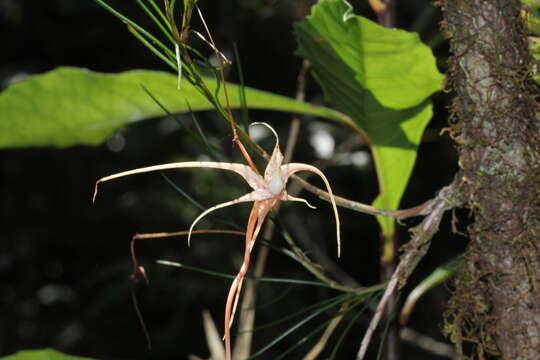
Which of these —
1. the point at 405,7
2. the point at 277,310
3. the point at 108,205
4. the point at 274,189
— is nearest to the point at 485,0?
the point at 274,189

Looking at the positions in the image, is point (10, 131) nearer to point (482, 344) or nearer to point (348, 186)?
point (482, 344)

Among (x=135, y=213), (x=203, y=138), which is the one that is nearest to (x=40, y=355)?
(x=203, y=138)

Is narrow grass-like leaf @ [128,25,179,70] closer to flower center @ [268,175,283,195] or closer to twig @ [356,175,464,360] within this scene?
flower center @ [268,175,283,195]

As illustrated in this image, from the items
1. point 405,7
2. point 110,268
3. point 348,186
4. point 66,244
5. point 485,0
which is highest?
point 485,0

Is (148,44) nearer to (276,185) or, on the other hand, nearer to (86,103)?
(276,185)

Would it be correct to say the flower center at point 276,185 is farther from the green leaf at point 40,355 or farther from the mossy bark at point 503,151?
the green leaf at point 40,355

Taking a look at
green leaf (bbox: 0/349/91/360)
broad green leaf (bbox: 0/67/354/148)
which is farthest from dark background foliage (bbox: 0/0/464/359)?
green leaf (bbox: 0/349/91/360)
